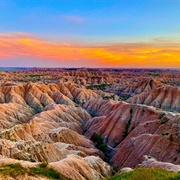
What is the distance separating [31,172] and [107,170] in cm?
1289

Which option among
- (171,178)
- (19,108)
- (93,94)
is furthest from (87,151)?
(93,94)

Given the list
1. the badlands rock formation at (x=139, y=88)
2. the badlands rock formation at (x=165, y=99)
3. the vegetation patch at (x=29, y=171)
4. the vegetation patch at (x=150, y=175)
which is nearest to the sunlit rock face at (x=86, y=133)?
the badlands rock formation at (x=165, y=99)

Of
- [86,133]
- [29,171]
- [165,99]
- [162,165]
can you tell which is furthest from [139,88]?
[29,171]

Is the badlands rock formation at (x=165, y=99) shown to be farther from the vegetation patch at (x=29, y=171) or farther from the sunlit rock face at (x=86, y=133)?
the vegetation patch at (x=29, y=171)

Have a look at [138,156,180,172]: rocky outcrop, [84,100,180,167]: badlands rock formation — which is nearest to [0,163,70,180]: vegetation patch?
[138,156,180,172]: rocky outcrop

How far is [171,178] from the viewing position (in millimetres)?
19578

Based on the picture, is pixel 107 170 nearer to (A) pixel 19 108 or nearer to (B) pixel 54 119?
(B) pixel 54 119

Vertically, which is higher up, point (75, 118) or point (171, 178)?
point (171, 178)

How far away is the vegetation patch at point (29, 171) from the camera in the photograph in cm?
2242

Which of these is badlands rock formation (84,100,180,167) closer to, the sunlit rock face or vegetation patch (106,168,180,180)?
the sunlit rock face

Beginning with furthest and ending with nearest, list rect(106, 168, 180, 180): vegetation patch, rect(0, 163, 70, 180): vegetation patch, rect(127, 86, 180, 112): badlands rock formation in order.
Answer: rect(127, 86, 180, 112): badlands rock formation < rect(0, 163, 70, 180): vegetation patch < rect(106, 168, 180, 180): vegetation patch

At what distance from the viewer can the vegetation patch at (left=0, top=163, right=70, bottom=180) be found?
22.4m

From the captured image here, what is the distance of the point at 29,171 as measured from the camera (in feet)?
77.3

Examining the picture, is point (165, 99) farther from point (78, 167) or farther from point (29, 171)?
point (29, 171)
